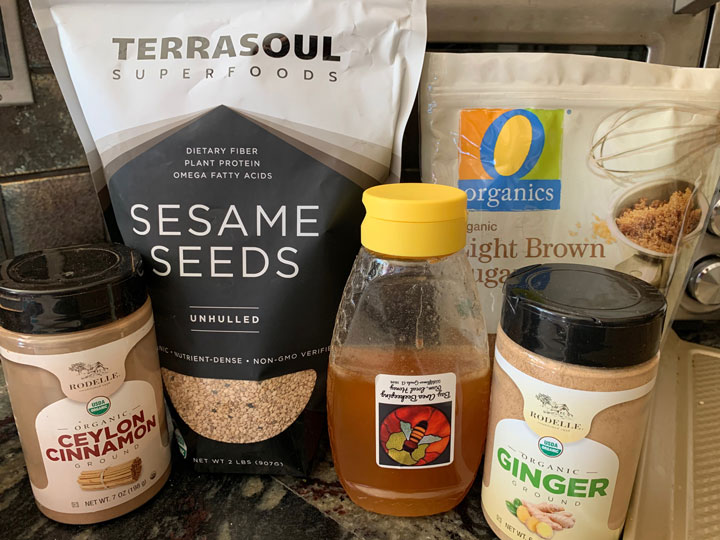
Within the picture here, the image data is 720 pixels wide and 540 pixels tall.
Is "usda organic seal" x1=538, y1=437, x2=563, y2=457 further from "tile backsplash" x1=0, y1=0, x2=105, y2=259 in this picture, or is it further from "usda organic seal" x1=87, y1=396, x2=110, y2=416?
"tile backsplash" x1=0, y1=0, x2=105, y2=259

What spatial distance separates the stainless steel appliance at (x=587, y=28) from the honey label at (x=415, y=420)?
396mm

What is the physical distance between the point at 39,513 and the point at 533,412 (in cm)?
44

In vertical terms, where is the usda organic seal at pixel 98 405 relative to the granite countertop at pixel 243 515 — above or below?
above

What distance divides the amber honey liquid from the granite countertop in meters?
0.02

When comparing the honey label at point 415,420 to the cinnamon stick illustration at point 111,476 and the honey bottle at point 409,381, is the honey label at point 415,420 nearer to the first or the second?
the honey bottle at point 409,381

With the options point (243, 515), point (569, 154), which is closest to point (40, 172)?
point (243, 515)

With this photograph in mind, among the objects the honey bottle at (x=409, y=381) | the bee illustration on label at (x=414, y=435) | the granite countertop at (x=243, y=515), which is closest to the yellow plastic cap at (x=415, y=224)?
the honey bottle at (x=409, y=381)

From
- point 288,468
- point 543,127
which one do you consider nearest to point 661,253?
point 543,127

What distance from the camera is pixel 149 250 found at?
54cm

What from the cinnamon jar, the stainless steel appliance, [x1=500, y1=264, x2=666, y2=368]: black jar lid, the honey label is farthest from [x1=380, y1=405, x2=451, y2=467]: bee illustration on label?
the stainless steel appliance

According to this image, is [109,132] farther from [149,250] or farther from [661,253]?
[661,253]

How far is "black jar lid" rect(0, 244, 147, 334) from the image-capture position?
0.45 metres

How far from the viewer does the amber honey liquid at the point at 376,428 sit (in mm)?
506

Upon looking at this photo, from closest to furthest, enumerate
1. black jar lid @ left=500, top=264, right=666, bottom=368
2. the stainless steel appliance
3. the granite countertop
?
black jar lid @ left=500, top=264, right=666, bottom=368, the granite countertop, the stainless steel appliance
